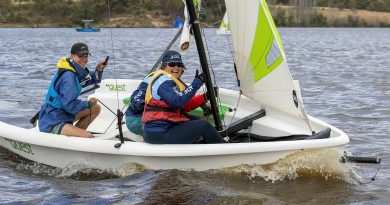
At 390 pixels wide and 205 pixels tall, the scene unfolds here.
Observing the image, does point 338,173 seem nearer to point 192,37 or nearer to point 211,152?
point 211,152

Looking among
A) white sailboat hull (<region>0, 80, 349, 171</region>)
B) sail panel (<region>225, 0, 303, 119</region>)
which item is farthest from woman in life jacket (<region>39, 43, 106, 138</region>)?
sail panel (<region>225, 0, 303, 119</region>)

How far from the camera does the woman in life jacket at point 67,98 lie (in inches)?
261

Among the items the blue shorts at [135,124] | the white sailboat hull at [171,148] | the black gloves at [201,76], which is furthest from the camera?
the blue shorts at [135,124]

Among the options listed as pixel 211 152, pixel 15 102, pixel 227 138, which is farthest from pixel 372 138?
pixel 15 102

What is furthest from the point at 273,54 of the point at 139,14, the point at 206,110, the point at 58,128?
the point at 139,14

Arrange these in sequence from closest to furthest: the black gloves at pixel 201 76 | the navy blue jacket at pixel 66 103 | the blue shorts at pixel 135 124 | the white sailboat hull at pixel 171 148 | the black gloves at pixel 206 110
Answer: the white sailboat hull at pixel 171 148 < the black gloves at pixel 201 76 < the navy blue jacket at pixel 66 103 < the blue shorts at pixel 135 124 < the black gloves at pixel 206 110

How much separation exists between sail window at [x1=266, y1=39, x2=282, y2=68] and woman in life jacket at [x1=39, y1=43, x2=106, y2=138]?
1.84 m

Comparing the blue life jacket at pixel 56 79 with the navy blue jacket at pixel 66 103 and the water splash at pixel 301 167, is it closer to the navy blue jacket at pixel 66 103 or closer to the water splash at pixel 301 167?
the navy blue jacket at pixel 66 103

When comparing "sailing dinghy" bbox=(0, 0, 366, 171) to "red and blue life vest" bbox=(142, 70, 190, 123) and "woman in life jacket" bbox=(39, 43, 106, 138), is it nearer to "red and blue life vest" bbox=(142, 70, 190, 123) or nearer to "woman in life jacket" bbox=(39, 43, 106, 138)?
"woman in life jacket" bbox=(39, 43, 106, 138)

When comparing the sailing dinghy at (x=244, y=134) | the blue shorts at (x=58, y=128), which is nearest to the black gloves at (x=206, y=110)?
the sailing dinghy at (x=244, y=134)

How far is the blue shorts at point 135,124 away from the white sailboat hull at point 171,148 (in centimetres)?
23

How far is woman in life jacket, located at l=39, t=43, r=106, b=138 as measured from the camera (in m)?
6.64

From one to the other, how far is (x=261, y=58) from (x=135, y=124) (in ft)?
4.70

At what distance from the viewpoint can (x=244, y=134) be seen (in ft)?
23.5
